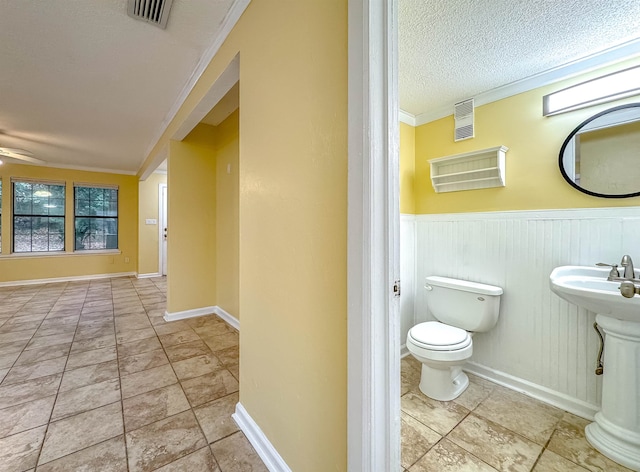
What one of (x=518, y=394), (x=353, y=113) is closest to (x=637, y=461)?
(x=518, y=394)

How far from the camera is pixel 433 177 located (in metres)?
2.19

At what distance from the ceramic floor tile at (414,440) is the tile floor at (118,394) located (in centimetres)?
69

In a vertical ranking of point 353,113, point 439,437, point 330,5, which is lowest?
point 439,437

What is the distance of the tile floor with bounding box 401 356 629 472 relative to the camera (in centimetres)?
123

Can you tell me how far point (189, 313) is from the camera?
318 centimetres

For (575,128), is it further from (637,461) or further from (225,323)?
(225,323)

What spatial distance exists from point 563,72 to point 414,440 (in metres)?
2.34

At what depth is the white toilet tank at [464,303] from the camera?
1.83m

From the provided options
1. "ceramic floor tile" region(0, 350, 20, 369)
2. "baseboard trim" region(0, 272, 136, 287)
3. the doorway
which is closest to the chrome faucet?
"ceramic floor tile" region(0, 350, 20, 369)

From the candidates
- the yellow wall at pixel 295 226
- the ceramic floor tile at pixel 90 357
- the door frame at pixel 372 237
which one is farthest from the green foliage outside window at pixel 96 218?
the door frame at pixel 372 237

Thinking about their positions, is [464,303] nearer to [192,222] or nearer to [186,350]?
[186,350]

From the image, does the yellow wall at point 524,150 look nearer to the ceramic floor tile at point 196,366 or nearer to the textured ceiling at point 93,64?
the textured ceiling at point 93,64

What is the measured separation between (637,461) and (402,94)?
2.41 m

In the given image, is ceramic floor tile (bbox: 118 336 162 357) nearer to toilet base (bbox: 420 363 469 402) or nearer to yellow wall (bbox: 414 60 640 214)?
toilet base (bbox: 420 363 469 402)
